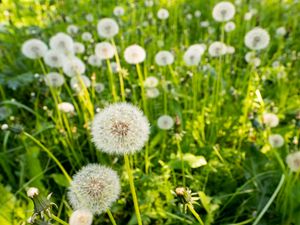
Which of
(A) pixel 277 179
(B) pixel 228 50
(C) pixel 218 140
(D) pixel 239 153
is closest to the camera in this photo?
(A) pixel 277 179

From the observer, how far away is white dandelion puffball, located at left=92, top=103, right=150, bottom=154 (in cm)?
107

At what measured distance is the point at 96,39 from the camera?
10.6 ft

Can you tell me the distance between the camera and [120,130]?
1085 millimetres

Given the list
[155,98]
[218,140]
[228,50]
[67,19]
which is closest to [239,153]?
[218,140]

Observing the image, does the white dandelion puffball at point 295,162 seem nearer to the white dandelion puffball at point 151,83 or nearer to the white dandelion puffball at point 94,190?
the white dandelion puffball at point 94,190

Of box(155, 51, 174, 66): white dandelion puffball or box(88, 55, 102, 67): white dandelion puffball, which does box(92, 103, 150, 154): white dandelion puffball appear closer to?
box(155, 51, 174, 66): white dandelion puffball

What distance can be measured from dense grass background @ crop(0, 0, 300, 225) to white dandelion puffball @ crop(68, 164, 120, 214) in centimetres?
45

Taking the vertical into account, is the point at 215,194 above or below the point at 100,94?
below

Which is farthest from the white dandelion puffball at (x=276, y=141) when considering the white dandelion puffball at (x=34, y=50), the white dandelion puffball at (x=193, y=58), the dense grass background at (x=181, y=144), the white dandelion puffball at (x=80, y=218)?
the white dandelion puffball at (x=34, y=50)

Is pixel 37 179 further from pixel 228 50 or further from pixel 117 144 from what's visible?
pixel 228 50

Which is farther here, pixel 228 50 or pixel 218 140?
pixel 228 50

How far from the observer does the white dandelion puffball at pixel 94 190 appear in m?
1.06

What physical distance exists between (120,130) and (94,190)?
180 mm

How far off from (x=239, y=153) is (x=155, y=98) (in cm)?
72
